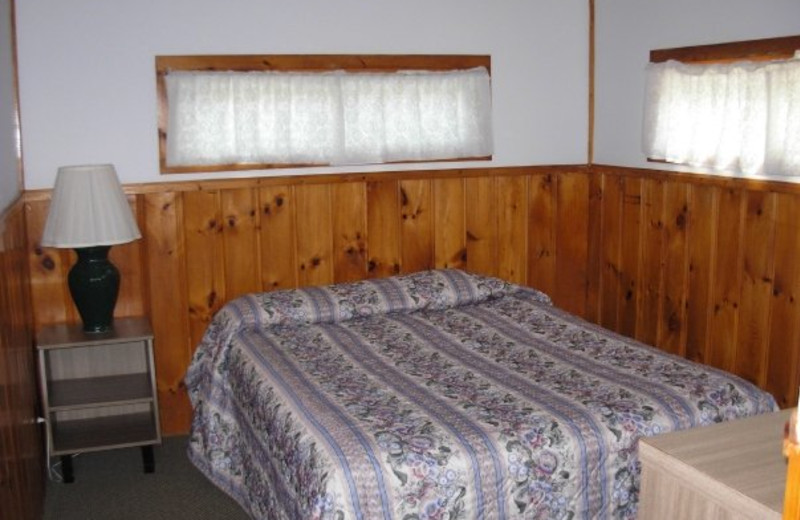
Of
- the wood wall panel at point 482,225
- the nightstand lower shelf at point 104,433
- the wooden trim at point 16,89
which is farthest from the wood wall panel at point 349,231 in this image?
the wooden trim at point 16,89

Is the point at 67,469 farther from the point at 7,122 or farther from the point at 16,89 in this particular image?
the point at 16,89

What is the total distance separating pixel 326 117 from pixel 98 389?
1.43 meters

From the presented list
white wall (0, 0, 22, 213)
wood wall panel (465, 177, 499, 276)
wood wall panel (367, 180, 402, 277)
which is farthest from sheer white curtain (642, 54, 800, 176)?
white wall (0, 0, 22, 213)

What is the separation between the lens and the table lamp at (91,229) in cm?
317

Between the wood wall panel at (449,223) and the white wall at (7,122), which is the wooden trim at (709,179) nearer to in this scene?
the wood wall panel at (449,223)

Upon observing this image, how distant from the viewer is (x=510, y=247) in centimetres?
408

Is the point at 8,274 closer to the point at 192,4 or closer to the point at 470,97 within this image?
the point at 192,4

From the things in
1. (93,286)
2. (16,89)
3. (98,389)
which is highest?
(16,89)

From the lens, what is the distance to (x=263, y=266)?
12.2 feet

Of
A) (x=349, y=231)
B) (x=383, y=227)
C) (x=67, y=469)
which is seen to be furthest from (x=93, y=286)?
(x=383, y=227)

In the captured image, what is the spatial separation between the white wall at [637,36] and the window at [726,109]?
58 mm

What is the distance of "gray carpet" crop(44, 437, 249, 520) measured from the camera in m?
3.00

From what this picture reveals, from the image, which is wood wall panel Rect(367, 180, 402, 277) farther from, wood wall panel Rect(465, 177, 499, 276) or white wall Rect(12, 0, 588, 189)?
wood wall panel Rect(465, 177, 499, 276)

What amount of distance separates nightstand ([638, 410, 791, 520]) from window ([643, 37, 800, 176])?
1.45 m
